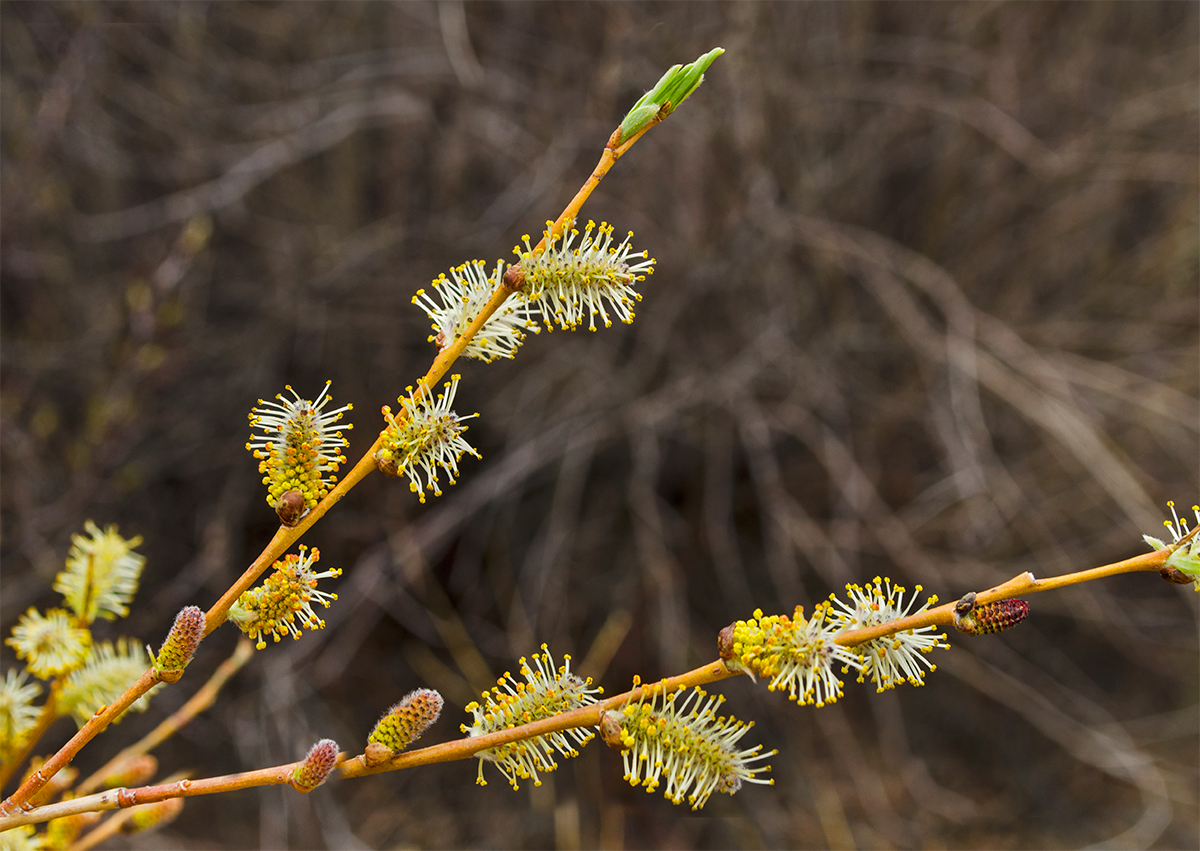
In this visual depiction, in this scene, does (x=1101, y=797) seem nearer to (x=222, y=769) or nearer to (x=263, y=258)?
(x=222, y=769)

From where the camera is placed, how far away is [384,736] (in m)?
0.47

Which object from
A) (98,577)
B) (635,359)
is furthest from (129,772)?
(635,359)

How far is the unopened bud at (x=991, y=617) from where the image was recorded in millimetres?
458

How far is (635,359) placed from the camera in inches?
73.9

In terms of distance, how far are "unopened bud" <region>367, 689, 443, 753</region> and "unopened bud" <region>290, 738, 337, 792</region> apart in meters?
0.03

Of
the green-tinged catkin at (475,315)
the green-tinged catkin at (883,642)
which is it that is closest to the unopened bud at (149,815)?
the green-tinged catkin at (475,315)

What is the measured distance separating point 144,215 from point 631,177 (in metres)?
1.12

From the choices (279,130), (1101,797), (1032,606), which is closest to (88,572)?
(279,130)

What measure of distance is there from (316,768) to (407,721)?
59mm

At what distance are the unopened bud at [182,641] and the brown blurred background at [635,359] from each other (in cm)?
110

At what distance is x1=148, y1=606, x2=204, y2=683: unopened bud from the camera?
1.48 feet

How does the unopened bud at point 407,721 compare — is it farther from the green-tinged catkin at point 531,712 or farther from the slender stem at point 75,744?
the slender stem at point 75,744

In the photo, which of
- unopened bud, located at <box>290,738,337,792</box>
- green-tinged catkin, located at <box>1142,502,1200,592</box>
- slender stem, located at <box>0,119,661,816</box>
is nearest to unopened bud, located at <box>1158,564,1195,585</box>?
green-tinged catkin, located at <box>1142,502,1200,592</box>

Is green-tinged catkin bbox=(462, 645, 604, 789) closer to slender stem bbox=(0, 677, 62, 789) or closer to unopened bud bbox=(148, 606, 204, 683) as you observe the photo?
unopened bud bbox=(148, 606, 204, 683)
